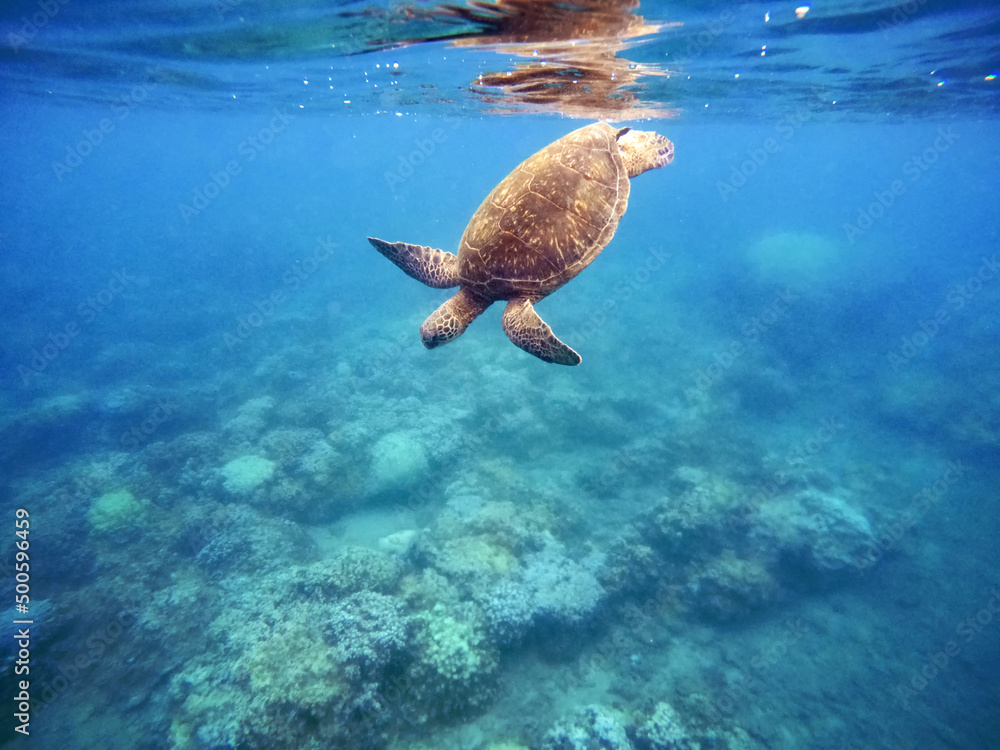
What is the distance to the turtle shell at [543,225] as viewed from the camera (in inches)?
212

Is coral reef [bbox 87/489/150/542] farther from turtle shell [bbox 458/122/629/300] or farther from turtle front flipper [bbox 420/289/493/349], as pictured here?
turtle shell [bbox 458/122/629/300]

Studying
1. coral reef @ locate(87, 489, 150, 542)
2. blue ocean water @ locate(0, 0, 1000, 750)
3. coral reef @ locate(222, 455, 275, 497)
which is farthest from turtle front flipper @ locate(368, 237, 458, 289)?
coral reef @ locate(87, 489, 150, 542)

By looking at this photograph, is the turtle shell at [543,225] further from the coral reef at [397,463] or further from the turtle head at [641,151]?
the coral reef at [397,463]

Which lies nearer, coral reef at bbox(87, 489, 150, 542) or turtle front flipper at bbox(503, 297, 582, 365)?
turtle front flipper at bbox(503, 297, 582, 365)

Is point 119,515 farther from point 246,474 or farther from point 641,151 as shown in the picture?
point 641,151

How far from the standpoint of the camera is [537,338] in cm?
519

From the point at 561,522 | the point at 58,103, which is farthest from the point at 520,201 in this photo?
A: the point at 58,103

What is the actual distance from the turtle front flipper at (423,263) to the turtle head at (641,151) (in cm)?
333

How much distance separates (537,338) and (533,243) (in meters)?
1.21

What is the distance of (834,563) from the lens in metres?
10.1

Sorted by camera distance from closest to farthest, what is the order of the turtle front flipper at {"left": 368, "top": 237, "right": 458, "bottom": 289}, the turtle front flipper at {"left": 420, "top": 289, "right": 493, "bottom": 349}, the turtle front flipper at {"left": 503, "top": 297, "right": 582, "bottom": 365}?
the turtle front flipper at {"left": 503, "top": 297, "right": 582, "bottom": 365}
the turtle front flipper at {"left": 420, "top": 289, "right": 493, "bottom": 349}
the turtle front flipper at {"left": 368, "top": 237, "right": 458, "bottom": 289}

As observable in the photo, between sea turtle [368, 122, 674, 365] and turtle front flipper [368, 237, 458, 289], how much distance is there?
0.01 metres

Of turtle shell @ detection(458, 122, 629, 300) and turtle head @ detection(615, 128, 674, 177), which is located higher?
turtle head @ detection(615, 128, 674, 177)

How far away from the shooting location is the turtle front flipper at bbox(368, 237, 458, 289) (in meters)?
6.15
